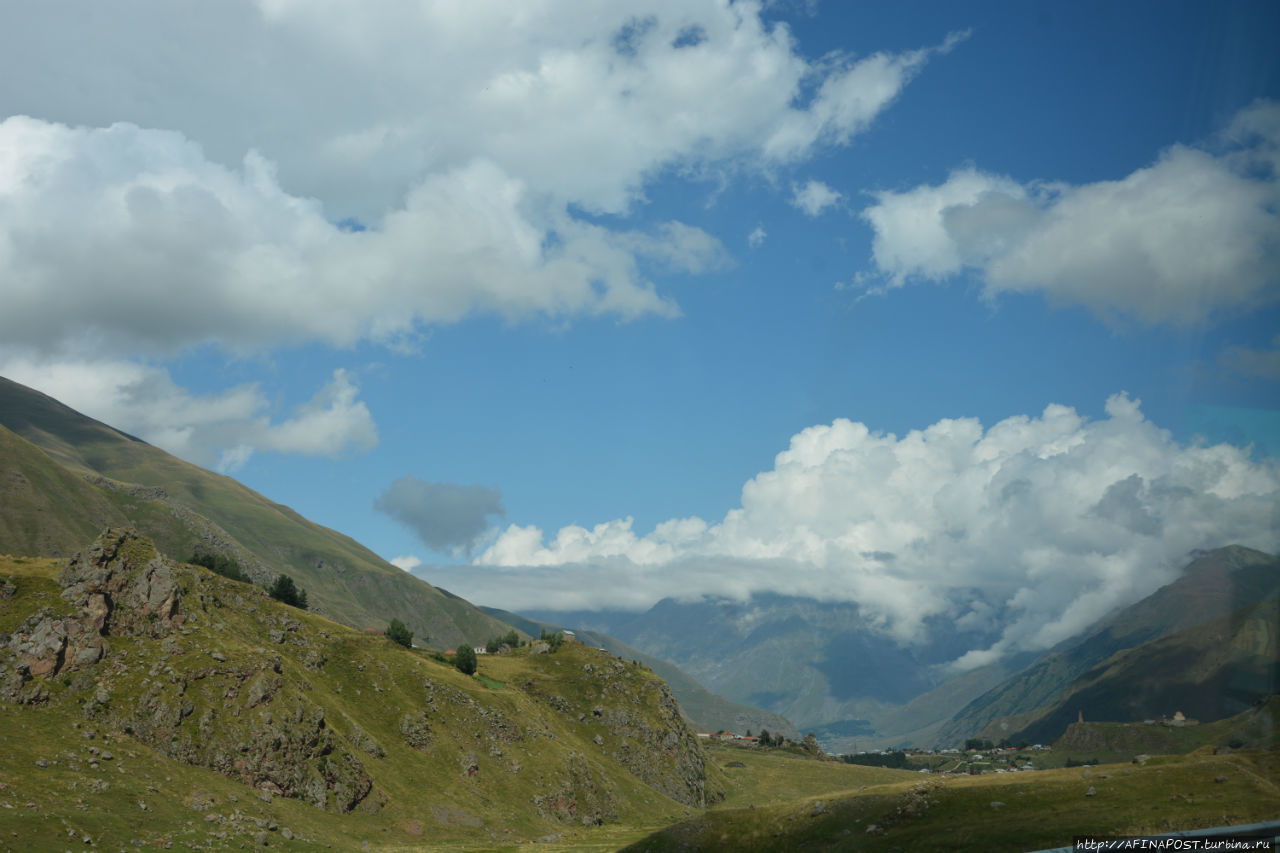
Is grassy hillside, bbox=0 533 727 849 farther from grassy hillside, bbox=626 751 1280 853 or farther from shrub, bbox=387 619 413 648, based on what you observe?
grassy hillside, bbox=626 751 1280 853

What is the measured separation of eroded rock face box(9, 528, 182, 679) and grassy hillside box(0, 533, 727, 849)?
208 millimetres

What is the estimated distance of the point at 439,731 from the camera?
14062 centimetres

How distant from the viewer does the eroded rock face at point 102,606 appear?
95.7 metres

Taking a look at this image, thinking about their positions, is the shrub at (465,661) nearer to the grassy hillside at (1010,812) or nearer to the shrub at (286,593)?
the shrub at (286,593)

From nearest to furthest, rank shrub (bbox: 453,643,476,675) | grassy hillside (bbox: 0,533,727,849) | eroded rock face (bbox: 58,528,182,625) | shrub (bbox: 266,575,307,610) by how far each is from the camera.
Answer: grassy hillside (bbox: 0,533,727,849) → eroded rock face (bbox: 58,528,182,625) → shrub (bbox: 453,643,476,675) → shrub (bbox: 266,575,307,610)

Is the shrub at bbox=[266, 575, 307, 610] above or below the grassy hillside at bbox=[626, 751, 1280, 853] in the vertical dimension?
above

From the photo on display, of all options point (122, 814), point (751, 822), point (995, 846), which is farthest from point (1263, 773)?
point (122, 814)

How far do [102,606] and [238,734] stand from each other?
2431cm

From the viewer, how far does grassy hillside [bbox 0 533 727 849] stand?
8300 centimetres

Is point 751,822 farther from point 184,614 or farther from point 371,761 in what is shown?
point 184,614

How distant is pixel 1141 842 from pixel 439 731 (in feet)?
397

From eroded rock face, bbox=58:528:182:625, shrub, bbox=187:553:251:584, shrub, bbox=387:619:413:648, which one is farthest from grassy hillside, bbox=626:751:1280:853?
shrub, bbox=187:553:251:584

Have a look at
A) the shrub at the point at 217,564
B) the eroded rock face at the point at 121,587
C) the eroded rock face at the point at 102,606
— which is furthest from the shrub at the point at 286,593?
the eroded rock face at the point at 121,587

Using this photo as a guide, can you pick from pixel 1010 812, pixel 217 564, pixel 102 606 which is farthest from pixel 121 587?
pixel 1010 812
